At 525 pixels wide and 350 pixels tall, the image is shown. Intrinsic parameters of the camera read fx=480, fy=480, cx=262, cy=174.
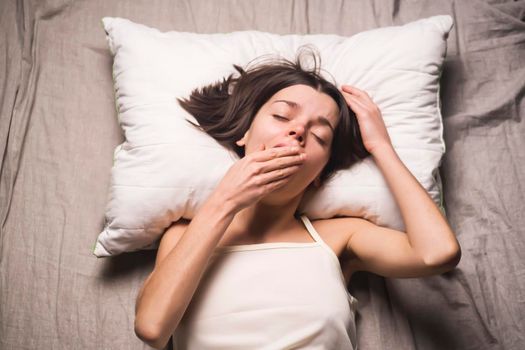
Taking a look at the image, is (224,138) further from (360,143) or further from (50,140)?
(50,140)

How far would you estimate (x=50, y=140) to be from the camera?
1742mm

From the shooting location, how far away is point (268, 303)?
4.30 feet

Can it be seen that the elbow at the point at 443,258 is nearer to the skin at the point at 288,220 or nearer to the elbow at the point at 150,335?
the skin at the point at 288,220

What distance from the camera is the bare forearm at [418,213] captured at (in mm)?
1345

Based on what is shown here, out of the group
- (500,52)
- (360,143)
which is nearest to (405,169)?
(360,143)

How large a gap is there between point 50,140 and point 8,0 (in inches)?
26.7

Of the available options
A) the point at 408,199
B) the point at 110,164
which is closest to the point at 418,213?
the point at 408,199

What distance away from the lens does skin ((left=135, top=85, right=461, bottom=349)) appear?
49.9 inches

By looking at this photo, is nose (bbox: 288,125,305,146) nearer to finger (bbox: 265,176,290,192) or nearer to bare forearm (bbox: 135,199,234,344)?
finger (bbox: 265,176,290,192)

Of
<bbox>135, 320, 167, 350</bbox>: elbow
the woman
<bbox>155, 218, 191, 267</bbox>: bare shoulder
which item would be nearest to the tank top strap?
the woman

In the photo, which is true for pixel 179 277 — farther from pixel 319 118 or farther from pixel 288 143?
pixel 319 118

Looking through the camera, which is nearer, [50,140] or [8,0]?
[50,140]

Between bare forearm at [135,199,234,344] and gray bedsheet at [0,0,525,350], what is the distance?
301 mm

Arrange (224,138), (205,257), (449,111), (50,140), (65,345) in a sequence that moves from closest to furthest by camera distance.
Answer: (205,257) → (65,345) → (224,138) → (50,140) → (449,111)
